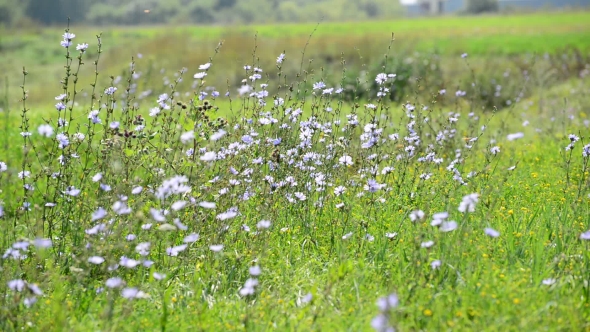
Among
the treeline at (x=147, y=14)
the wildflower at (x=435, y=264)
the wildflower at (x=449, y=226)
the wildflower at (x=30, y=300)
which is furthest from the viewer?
the treeline at (x=147, y=14)

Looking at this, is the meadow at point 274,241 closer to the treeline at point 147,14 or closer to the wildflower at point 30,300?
the wildflower at point 30,300

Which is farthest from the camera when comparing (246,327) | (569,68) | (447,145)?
(569,68)

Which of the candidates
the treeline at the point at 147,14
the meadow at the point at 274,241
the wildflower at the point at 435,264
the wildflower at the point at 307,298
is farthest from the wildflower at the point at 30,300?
the treeline at the point at 147,14

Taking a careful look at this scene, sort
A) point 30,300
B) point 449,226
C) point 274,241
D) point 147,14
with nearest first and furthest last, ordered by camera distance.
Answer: point 30,300
point 449,226
point 274,241
point 147,14

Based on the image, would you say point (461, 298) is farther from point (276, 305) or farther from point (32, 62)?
point (32, 62)

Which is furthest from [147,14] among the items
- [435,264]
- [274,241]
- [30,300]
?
[435,264]

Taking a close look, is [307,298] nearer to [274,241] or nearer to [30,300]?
[274,241]

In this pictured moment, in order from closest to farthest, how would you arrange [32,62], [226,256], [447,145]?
[226,256], [447,145], [32,62]

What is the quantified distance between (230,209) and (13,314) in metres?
1.37

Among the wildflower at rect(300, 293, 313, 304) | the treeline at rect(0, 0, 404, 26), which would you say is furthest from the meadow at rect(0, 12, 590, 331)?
the treeline at rect(0, 0, 404, 26)

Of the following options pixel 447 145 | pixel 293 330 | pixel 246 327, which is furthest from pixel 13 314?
pixel 447 145

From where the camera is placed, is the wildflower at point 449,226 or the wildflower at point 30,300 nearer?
the wildflower at point 30,300

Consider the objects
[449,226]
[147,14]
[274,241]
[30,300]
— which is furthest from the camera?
[147,14]

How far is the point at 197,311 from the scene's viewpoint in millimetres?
3000
